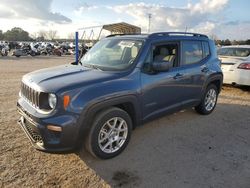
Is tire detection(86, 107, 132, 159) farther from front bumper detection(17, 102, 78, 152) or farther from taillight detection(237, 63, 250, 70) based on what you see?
taillight detection(237, 63, 250, 70)

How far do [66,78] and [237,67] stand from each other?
660cm

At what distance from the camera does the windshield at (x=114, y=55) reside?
13.5 ft

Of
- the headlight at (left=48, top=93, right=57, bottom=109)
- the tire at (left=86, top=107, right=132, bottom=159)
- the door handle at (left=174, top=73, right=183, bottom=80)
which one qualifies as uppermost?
the door handle at (left=174, top=73, right=183, bottom=80)

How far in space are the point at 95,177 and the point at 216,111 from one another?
4.24 meters

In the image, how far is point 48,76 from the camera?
12.3ft

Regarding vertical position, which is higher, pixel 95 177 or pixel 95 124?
pixel 95 124

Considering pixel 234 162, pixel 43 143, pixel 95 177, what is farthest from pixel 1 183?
pixel 234 162

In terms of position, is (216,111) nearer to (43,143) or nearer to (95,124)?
(95,124)

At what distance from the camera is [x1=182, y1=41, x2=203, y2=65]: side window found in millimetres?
4966

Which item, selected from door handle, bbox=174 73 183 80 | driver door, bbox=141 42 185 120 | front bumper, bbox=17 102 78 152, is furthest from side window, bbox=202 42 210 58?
front bumper, bbox=17 102 78 152

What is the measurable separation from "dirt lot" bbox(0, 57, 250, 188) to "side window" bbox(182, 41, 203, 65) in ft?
4.54

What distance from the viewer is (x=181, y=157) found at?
12.9 ft

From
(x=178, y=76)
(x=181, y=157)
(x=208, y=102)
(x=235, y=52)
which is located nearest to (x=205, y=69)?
(x=208, y=102)

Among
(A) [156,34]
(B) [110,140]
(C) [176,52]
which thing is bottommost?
(B) [110,140]
